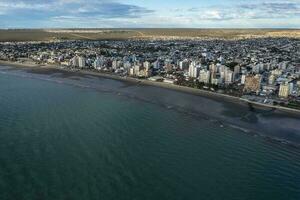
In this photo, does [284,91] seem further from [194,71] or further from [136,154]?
[136,154]

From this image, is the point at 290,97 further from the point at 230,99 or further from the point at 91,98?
the point at 91,98

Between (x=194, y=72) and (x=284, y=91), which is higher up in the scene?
(x=194, y=72)

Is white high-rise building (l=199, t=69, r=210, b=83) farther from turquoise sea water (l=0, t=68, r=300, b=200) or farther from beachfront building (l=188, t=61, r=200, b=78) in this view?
turquoise sea water (l=0, t=68, r=300, b=200)

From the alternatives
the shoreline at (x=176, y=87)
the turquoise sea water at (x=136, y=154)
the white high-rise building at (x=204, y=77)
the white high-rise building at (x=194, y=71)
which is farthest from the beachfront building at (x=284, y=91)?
the white high-rise building at (x=194, y=71)

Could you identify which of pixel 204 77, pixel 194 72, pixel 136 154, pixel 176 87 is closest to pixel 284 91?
pixel 204 77

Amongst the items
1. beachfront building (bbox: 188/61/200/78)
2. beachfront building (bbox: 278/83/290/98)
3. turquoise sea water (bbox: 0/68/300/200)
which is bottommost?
turquoise sea water (bbox: 0/68/300/200)

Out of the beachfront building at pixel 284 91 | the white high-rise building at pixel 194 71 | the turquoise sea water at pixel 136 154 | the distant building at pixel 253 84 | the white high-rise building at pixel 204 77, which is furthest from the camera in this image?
the white high-rise building at pixel 194 71

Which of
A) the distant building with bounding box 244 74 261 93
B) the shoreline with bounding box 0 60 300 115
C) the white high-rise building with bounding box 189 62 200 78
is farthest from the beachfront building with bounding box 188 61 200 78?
the distant building with bounding box 244 74 261 93

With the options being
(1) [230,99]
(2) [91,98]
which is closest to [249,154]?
(1) [230,99]

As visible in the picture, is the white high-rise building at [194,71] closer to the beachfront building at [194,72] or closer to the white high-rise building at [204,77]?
the beachfront building at [194,72]
